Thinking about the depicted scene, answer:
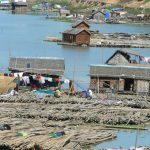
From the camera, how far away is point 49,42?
7294cm

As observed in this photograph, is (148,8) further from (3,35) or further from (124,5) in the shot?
(3,35)

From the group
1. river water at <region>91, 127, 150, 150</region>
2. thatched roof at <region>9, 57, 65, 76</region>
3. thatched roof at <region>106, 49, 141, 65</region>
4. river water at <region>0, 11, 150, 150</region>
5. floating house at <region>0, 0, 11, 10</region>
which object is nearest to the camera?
river water at <region>91, 127, 150, 150</region>

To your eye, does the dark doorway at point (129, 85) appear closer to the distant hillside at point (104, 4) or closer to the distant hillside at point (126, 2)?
the distant hillside at point (104, 4)

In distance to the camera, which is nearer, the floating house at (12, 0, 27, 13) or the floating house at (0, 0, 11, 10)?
the floating house at (12, 0, 27, 13)

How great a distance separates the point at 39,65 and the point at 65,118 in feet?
31.4

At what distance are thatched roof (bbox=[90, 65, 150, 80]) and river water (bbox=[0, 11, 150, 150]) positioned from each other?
547 cm

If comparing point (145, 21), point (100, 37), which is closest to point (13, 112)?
point (100, 37)

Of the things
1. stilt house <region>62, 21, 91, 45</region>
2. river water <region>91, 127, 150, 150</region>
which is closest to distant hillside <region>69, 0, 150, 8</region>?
stilt house <region>62, 21, 91, 45</region>

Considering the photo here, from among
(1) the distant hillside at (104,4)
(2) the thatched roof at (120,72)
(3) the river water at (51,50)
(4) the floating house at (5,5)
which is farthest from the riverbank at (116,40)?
(4) the floating house at (5,5)

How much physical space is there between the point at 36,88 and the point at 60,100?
12.9 feet

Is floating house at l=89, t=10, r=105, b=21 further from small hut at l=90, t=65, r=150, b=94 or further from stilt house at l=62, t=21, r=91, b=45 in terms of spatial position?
small hut at l=90, t=65, r=150, b=94

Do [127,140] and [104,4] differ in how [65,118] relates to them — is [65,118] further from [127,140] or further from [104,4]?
[104,4]

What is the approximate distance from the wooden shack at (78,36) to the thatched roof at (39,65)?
28.7m

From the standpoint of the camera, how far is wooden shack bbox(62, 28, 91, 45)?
67062 mm
